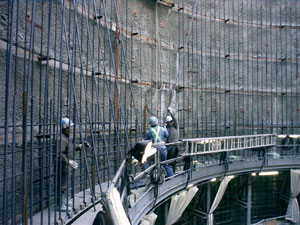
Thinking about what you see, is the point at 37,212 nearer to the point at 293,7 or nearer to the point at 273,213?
the point at 273,213

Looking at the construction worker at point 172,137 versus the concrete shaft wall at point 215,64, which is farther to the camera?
the concrete shaft wall at point 215,64

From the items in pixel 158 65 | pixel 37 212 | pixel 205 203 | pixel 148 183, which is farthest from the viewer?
pixel 158 65

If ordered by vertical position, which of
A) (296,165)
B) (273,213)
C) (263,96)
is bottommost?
(273,213)

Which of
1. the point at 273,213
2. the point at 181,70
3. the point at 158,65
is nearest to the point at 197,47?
the point at 181,70

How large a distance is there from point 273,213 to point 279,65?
6235mm

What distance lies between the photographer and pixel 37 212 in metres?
4.47

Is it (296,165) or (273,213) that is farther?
(273,213)

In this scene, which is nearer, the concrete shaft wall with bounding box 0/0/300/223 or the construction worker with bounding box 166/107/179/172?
the construction worker with bounding box 166/107/179/172

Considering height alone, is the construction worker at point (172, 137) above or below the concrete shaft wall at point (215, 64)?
below

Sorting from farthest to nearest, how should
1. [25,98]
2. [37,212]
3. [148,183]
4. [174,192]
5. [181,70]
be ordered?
[181,70] < [174,192] < [148,183] < [37,212] < [25,98]

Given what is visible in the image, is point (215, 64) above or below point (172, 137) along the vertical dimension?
above

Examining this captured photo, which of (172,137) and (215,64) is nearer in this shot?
(172,137)

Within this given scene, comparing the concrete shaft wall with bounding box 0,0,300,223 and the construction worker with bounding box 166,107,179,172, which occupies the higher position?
the concrete shaft wall with bounding box 0,0,300,223

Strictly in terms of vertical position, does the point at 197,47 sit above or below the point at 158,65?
above
